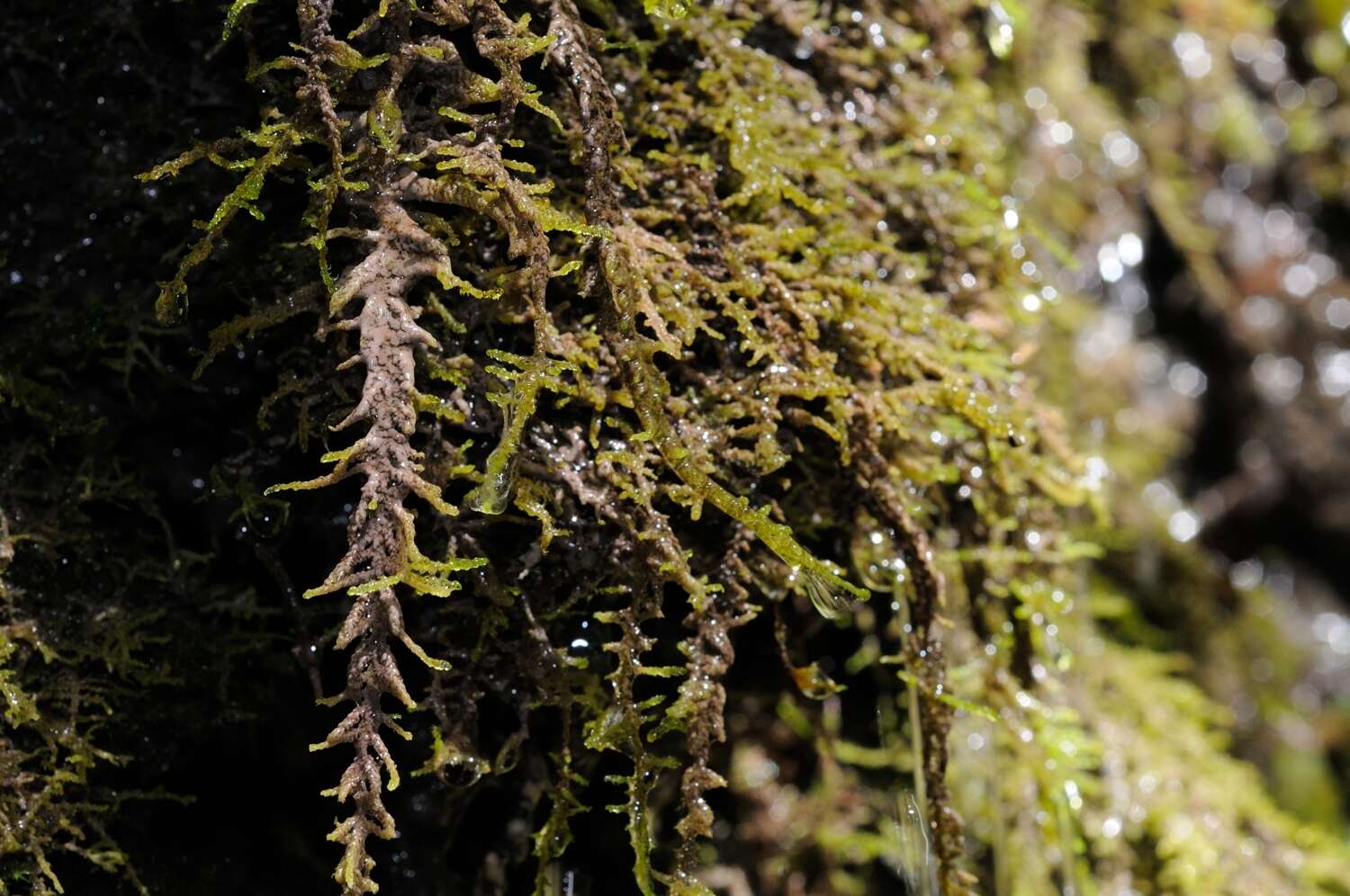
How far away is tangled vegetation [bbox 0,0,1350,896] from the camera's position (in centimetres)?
87

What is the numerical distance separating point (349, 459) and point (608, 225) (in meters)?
0.31

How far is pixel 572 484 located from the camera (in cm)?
93

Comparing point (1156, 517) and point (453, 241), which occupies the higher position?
point (1156, 517)

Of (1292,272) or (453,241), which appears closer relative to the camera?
(453,241)

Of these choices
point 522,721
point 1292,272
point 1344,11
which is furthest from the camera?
point 1292,272

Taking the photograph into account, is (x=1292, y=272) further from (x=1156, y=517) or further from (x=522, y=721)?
(x=522, y=721)

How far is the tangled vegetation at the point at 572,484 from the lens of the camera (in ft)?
2.86

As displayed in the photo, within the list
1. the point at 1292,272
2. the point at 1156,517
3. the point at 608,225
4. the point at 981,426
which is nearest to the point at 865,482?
the point at 981,426

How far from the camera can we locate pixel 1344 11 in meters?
2.21

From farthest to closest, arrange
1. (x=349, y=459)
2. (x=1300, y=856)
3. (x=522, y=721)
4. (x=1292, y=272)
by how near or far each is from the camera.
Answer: (x=1292, y=272), (x=1300, y=856), (x=522, y=721), (x=349, y=459)

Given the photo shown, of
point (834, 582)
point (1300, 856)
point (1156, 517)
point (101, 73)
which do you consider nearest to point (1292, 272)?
point (1156, 517)

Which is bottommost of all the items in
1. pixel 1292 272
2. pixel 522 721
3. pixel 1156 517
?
pixel 522 721

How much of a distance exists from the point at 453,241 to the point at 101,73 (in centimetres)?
51

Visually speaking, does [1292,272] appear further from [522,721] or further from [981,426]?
[522,721]
